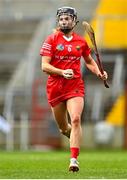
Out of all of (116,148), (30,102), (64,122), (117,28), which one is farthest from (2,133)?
(64,122)

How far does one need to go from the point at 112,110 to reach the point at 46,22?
413cm

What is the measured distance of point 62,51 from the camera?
12070 mm

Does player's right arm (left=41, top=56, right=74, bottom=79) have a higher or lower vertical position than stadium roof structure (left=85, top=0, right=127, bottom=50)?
lower

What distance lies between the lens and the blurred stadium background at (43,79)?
2756 centimetres

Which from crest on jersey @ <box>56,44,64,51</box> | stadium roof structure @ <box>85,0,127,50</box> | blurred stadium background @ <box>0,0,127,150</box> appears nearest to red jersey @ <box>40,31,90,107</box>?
crest on jersey @ <box>56,44,64,51</box>

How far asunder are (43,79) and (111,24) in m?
3.40

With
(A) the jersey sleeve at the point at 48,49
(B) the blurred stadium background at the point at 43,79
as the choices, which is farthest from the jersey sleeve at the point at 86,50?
(B) the blurred stadium background at the point at 43,79

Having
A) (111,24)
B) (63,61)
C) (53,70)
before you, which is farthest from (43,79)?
(53,70)

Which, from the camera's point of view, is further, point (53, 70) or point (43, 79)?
point (43, 79)

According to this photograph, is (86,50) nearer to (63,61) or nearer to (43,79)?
(63,61)

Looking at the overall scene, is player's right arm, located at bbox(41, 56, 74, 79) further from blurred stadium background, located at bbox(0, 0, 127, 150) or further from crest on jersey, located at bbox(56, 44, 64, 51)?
blurred stadium background, located at bbox(0, 0, 127, 150)

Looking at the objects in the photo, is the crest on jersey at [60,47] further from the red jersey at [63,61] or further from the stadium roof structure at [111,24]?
→ the stadium roof structure at [111,24]

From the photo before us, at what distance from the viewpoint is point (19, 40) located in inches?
1239

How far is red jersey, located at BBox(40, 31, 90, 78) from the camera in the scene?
12047mm
